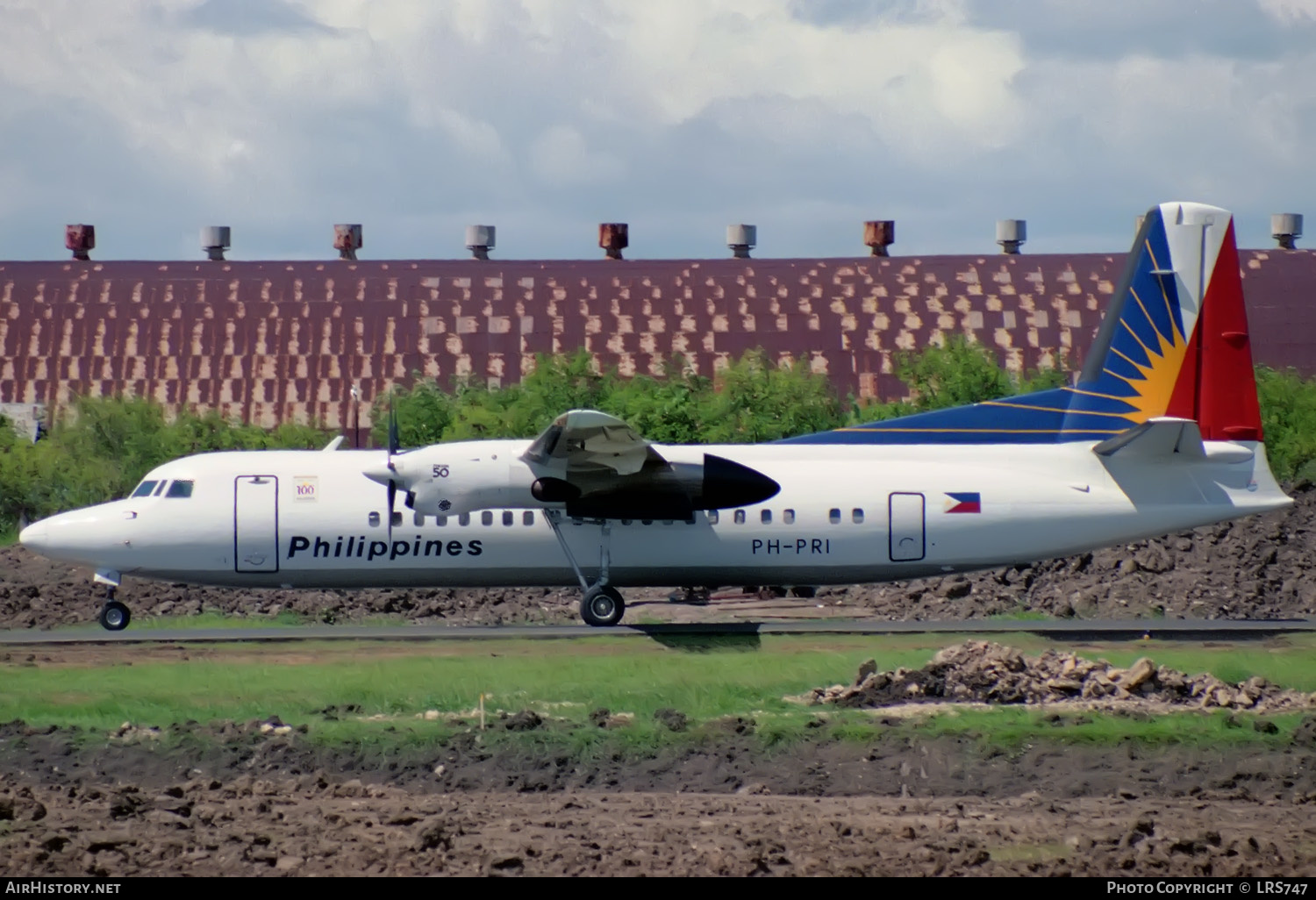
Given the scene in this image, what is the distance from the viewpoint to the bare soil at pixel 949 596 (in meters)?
30.4

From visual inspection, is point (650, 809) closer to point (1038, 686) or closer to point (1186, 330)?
point (1038, 686)

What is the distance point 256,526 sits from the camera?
25.1 metres

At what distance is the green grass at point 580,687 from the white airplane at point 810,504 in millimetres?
1676

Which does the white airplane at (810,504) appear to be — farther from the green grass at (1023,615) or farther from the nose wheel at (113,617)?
the green grass at (1023,615)

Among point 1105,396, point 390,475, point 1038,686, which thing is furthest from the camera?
point 1105,396

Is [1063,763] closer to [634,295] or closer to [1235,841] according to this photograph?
[1235,841]

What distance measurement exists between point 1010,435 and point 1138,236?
3665mm

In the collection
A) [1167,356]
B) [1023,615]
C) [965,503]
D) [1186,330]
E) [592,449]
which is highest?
[1186,330]

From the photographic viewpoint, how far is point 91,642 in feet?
77.4

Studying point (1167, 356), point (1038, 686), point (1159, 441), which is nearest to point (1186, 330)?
point (1167, 356)

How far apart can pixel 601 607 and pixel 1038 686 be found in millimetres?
7205

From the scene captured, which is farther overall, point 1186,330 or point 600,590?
point 600,590

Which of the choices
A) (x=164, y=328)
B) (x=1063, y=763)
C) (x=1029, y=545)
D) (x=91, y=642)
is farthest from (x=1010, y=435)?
(x=164, y=328)

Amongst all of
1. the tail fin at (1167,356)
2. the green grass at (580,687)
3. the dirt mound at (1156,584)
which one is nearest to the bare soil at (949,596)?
the dirt mound at (1156,584)
